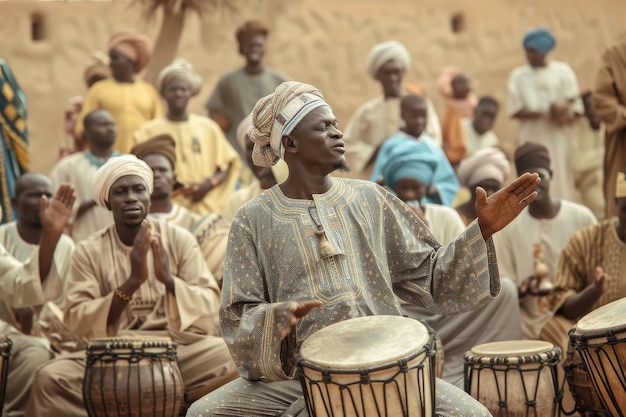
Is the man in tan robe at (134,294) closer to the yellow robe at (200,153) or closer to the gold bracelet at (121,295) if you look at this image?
the gold bracelet at (121,295)

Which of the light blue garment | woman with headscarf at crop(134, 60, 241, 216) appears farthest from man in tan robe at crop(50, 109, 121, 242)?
the light blue garment

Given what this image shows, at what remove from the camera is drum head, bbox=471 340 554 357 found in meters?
6.20

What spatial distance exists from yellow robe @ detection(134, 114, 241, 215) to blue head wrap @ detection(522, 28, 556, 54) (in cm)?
379

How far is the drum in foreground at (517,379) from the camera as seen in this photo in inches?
244

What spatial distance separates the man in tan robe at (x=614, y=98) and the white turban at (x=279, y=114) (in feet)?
15.3

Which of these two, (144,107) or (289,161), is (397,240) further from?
(144,107)

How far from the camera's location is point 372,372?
4539mm

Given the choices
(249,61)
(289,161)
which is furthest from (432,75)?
(289,161)

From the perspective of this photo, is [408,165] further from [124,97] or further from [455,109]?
[455,109]

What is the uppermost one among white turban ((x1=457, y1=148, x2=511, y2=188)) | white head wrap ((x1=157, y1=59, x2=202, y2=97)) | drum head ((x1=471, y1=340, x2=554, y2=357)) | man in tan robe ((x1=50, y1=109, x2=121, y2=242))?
white head wrap ((x1=157, y1=59, x2=202, y2=97))

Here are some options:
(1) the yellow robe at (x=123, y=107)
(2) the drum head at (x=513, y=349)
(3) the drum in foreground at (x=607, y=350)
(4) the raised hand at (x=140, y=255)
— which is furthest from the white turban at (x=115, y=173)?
(1) the yellow robe at (x=123, y=107)

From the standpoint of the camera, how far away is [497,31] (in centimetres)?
1775

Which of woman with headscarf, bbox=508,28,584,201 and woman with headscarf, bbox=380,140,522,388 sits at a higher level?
woman with headscarf, bbox=508,28,584,201

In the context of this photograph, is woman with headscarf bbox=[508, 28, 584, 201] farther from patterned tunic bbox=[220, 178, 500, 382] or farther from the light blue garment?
patterned tunic bbox=[220, 178, 500, 382]
